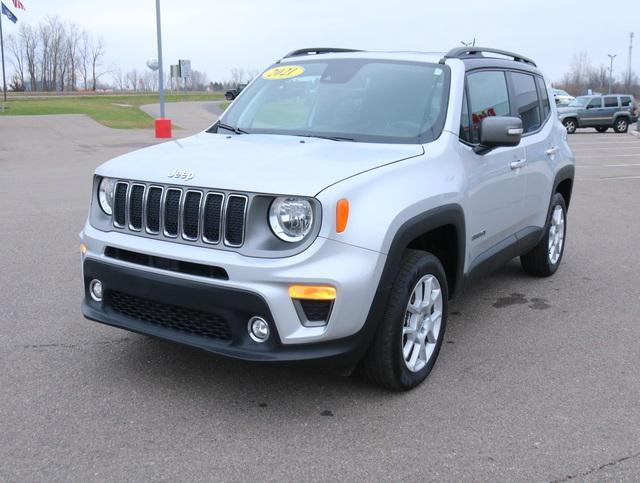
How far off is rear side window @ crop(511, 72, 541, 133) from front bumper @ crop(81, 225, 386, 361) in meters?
2.66

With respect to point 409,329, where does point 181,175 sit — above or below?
above

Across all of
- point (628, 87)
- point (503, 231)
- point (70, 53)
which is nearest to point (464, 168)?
point (503, 231)

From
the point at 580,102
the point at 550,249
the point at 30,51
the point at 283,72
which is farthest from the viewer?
the point at 30,51

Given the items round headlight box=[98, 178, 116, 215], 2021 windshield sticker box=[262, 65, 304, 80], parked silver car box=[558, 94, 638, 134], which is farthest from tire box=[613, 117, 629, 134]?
round headlight box=[98, 178, 116, 215]

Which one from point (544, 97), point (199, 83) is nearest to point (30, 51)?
point (199, 83)

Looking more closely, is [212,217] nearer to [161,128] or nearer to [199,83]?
[161,128]

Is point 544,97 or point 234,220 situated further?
point 544,97

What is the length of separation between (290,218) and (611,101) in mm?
32711

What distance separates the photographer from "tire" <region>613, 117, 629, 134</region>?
32562 mm

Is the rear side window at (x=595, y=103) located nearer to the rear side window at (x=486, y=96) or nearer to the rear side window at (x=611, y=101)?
the rear side window at (x=611, y=101)

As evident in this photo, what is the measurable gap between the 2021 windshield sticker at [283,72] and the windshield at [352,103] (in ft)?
0.04

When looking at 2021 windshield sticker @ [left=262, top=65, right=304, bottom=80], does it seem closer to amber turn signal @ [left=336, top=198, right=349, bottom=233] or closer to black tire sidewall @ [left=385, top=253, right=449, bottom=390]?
black tire sidewall @ [left=385, top=253, right=449, bottom=390]

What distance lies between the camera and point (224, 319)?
3.47 metres

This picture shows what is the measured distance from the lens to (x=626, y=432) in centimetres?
355
